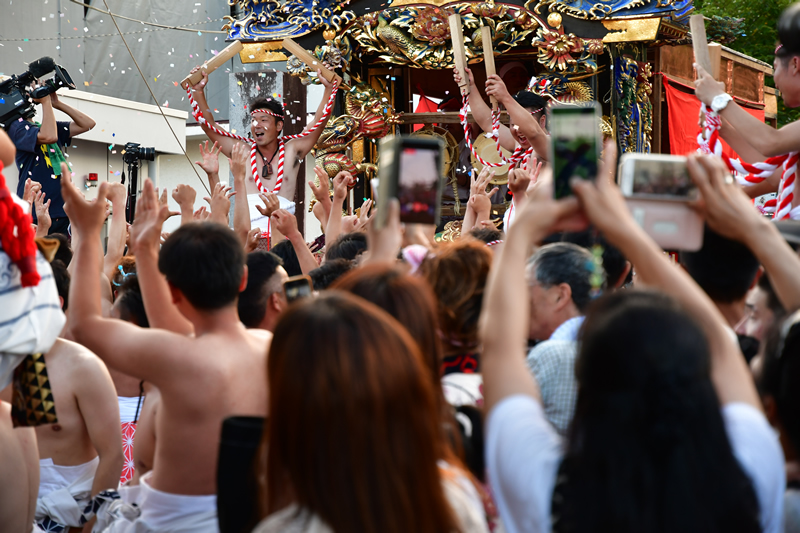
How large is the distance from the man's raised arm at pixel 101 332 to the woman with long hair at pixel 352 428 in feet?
3.12

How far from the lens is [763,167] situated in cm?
381

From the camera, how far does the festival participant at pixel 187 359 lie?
7.53 ft

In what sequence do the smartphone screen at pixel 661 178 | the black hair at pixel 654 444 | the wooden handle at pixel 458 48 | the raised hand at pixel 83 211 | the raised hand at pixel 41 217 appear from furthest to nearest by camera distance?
1. the wooden handle at pixel 458 48
2. the raised hand at pixel 41 217
3. the raised hand at pixel 83 211
4. the smartphone screen at pixel 661 178
5. the black hair at pixel 654 444

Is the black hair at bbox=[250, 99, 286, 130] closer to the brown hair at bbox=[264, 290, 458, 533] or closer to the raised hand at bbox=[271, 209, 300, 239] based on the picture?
the raised hand at bbox=[271, 209, 300, 239]

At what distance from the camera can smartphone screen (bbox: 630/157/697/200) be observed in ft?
5.96

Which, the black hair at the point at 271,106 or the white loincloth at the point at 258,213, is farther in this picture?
the black hair at the point at 271,106

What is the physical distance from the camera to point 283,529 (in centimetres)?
137

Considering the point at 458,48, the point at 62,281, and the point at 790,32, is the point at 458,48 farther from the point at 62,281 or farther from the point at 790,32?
the point at 62,281

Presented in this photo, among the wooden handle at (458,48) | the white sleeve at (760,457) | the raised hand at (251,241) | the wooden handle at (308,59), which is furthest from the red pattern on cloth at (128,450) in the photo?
the wooden handle at (308,59)

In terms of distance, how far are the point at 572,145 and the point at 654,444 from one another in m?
0.60

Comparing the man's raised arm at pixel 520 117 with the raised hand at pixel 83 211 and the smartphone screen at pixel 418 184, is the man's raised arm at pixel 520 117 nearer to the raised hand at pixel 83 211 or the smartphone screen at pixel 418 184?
the raised hand at pixel 83 211

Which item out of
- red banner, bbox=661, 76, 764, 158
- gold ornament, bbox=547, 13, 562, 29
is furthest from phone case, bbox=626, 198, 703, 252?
red banner, bbox=661, 76, 764, 158

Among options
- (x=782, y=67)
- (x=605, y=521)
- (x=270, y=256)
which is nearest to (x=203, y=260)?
(x=270, y=256)

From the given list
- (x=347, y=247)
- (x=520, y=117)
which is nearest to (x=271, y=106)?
(x=520, y=117)
